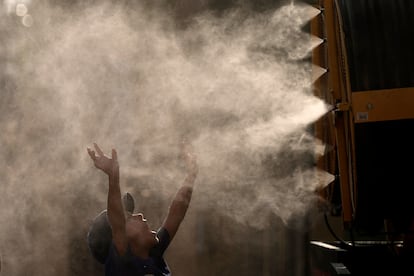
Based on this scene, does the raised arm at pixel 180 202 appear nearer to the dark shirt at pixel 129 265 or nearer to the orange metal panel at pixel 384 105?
the dark shirt at pixel 129 265

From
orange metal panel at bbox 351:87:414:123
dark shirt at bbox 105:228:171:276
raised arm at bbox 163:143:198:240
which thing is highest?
orange metal panel at bbox 351:87:414:123

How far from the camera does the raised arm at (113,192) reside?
364cm

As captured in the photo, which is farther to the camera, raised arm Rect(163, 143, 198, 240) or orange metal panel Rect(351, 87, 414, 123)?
raised arm Rect(163, 143, 198, 240)

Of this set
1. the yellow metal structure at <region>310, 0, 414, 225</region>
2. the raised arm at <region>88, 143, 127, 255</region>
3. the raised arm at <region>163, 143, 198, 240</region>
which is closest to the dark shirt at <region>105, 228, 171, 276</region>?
the raised arm at <region>88, 143, 127, 255</region>

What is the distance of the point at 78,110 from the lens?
21.4ft

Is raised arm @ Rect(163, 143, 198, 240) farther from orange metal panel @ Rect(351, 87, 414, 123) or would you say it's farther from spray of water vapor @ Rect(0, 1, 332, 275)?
orange metal panel @ Rect(351, 87, 414, 123)

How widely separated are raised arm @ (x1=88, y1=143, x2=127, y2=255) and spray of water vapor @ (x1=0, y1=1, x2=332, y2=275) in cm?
190

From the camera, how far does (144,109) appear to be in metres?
6.92

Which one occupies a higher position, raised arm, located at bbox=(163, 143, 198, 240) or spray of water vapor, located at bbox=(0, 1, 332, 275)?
spray of water vapor, located at bbox=(0, 1, 332, 275)

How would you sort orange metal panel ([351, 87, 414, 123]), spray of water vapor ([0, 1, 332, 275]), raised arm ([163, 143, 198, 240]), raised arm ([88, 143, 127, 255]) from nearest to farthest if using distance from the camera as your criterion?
1. orange metal panel ([351, 87, 414, 123])
2. raised arm ([88, 143, 127, 255])
3. raised arm ([163, 143, 198, 240])
4. spray of water vapor ([0, 1, 332, 275])

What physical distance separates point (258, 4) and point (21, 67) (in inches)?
117

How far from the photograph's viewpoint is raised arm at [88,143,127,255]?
11.9ft

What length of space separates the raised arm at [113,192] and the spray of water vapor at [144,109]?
1.90 metres

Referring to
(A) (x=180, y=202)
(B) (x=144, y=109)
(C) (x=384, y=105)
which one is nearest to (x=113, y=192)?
(A) (x=180, y=202)
